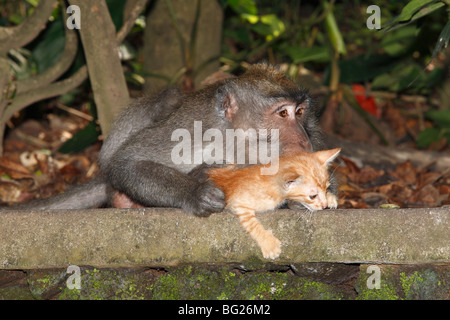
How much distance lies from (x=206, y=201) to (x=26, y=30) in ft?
8.67

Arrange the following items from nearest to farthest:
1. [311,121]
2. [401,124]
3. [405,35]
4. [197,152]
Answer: [197,152], [311,121], [405,35], [401,124]

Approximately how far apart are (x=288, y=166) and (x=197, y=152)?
748 millimetres

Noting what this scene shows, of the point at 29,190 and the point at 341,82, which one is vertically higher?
the point at 341,82

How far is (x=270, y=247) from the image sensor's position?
2.93 meters

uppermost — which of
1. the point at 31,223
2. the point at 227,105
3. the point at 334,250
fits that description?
the point at 227,105

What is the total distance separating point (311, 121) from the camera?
3.86 meters

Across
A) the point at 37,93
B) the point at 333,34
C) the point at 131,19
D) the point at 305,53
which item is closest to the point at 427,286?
the point at 131,19

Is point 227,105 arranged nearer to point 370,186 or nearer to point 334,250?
point 334,250

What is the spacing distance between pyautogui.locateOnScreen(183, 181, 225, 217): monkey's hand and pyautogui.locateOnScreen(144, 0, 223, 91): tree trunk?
110 inches

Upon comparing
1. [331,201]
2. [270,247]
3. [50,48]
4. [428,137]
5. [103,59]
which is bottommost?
[270,247]

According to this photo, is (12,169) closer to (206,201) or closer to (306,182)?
(206,201)

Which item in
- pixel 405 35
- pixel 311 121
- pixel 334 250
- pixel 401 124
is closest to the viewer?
pixel 334 250

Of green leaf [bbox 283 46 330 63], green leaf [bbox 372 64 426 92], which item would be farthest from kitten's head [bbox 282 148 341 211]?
green leaf [bbox 372 64 426 92]
